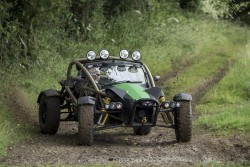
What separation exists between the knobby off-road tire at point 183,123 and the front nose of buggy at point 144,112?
562 mm

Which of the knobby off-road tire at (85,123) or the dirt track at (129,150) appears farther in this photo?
the knobby off-road tire at (85,123)

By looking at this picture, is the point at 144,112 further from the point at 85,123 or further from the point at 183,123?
the point at 85,123

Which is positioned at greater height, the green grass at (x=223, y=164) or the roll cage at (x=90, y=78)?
the roll cage at (x=90, y=78)

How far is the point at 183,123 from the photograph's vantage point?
1145cm

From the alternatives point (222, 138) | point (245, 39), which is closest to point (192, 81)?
point (222, 138)

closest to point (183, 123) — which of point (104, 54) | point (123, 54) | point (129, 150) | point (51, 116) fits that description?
point (129, 150)

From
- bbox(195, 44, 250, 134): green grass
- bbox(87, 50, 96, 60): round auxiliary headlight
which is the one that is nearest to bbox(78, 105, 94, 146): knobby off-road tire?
bbox(87, 50, 96, 60): round auxiliary headlight

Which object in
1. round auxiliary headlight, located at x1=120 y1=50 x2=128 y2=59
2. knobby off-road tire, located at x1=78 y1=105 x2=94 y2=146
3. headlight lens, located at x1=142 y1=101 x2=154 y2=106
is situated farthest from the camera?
round auxiliary headlight, located at x1=120 y1=50 x2=128 y2=59

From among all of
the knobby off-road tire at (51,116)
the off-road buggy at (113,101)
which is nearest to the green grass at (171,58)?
the knobby off-road tire at (51,116)

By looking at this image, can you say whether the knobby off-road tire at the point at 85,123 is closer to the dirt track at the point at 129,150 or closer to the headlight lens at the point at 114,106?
the dirt track at the point at 129,150

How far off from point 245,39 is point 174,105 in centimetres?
2218

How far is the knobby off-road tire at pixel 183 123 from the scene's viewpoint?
450 inches

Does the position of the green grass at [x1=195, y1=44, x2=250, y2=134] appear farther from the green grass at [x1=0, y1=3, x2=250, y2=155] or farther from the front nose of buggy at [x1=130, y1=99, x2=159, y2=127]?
the front nose of buggy at [x1=130, y1=99, x2=159, y2=127]

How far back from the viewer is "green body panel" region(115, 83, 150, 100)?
36.5 ft
